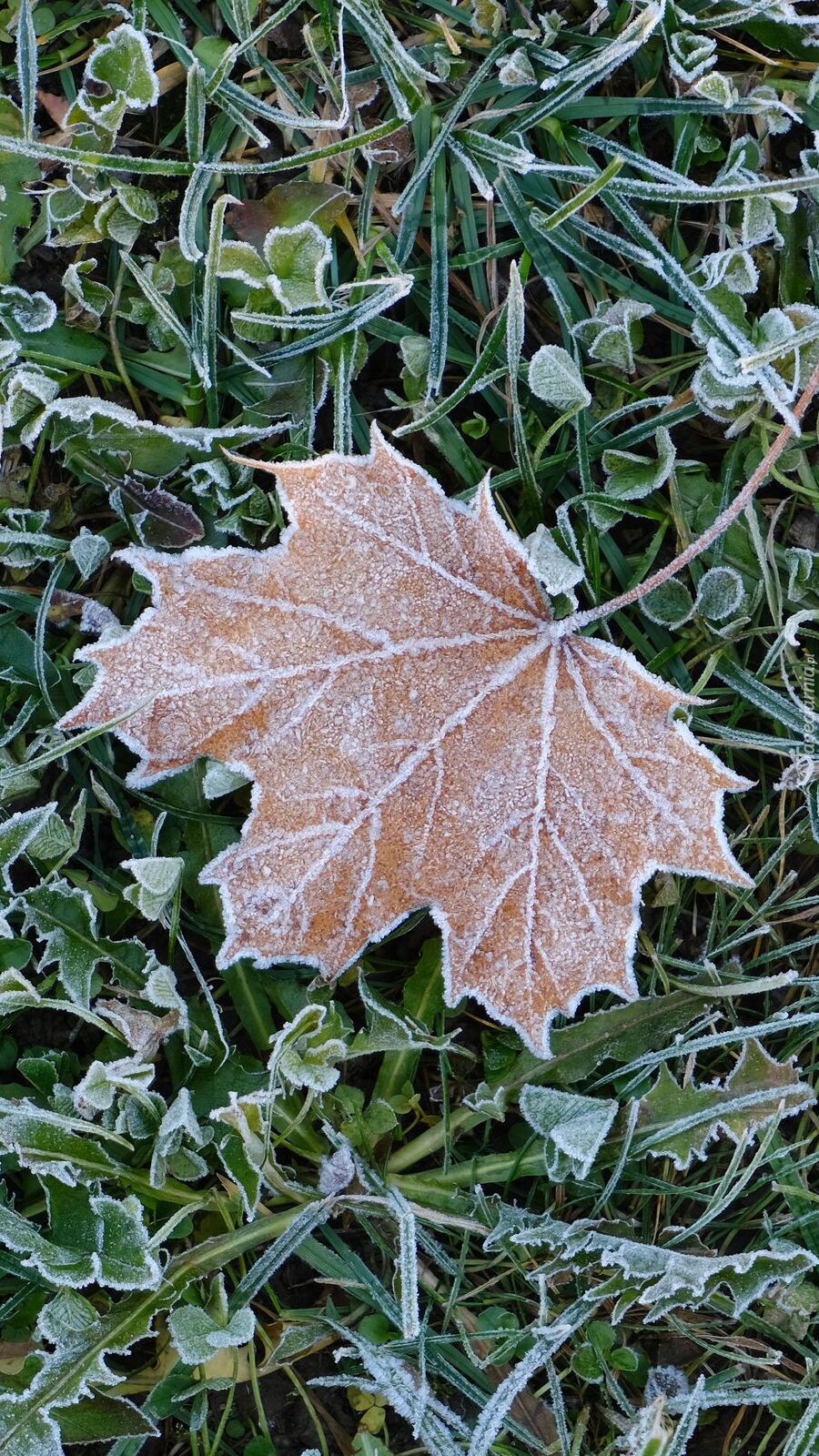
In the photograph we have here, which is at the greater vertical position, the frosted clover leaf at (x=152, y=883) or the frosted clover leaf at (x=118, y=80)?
the frosted clover leaf at (x=118, y=80)

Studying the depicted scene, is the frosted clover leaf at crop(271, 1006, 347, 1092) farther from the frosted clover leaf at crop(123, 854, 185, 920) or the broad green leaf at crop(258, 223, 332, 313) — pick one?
the broad green leaf at crop(258, 223, 332, 313)

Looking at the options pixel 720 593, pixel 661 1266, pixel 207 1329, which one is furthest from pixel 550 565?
pixel 207 1329

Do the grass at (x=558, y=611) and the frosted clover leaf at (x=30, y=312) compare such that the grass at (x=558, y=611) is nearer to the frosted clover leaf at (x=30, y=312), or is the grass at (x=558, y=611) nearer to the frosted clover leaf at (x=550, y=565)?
the frosted clover leaf at (x=30, y=312)

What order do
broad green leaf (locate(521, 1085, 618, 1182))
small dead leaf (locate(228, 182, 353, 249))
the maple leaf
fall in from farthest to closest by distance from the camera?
small dead leaf (locate(228, 182, 353, 249))
broad green leaf (locate(521, 1085, 618, 1182))
the maple leaf

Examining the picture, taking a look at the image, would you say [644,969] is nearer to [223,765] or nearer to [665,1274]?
[665,1274]

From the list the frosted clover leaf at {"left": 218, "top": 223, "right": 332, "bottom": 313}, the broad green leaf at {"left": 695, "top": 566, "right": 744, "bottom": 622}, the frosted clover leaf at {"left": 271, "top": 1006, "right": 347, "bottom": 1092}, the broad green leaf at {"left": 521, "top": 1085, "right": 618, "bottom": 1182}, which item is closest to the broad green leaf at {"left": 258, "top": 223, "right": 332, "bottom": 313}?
the frosted clover leaf at {"left": 218, "top": 223, "right": 332, "bottom": 313}

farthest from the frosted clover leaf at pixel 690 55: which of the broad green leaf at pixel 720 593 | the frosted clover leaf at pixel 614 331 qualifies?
the broad green leaf at pixel 720 593
